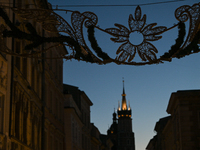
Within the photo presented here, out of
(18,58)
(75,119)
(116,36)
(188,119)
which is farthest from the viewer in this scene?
(75,119)

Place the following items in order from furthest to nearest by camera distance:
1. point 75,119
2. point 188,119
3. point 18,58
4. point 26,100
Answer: point 75,119
point 188,119
point 26,100
point 18,58

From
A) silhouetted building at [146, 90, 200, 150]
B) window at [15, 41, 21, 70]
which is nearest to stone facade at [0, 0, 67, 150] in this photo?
window at [15, 41, 21, 70]

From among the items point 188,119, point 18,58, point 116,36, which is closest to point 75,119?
point 188,119

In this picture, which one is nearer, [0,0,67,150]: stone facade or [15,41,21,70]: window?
[0,0,67,150]: stone facade

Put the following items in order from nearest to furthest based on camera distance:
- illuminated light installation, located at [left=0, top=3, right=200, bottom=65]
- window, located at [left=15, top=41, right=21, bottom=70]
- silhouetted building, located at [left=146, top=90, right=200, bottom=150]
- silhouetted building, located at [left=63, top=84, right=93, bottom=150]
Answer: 1. illuminated light installation, located at [left=0, top=3, right=200, bottom=65]
2. window, located at [left=15, top=41, right=21, bottom=70]
3. silhouetted building, located at [left=63, top=84, right=93, bottom=150]
4. silhouetted building, located at [left=146, top=90, right=200, bottom=150]

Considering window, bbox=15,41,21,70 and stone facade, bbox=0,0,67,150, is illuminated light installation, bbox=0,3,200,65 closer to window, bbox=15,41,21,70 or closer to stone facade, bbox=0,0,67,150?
stone facade, bbox=0,0,67,150

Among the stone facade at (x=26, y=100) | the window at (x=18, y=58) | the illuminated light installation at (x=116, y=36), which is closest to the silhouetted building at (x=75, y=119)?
the stone facade at (x=26, y=100)

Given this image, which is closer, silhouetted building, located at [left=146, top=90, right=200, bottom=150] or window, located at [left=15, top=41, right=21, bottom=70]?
window, located at [left=15, top=41, right=21, bottom=70]

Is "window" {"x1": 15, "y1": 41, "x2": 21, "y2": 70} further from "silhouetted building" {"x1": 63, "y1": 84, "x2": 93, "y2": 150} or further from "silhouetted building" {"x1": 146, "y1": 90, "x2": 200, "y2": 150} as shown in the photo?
"silhouetted building" {"x1": 146, "y1": 90, "x2": 200, "y2": 150}

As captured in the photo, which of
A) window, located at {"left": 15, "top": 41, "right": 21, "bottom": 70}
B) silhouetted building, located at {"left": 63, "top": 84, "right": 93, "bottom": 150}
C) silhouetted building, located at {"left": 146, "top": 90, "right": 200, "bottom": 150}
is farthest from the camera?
silhouetted building, located at {"left": 146, "top": 90, "right": 200, "bottom": 150}

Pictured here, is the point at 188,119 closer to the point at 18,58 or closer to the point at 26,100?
the point at 26,100

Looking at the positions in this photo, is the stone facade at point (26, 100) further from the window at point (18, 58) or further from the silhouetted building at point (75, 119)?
the silhouetted building at point (75, 119)

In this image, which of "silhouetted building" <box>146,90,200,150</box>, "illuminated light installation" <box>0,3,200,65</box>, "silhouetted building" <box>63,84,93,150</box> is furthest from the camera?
"silhouetted building" <box>146,90,200,150</box>

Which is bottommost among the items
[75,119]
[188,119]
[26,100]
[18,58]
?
[26,100]
